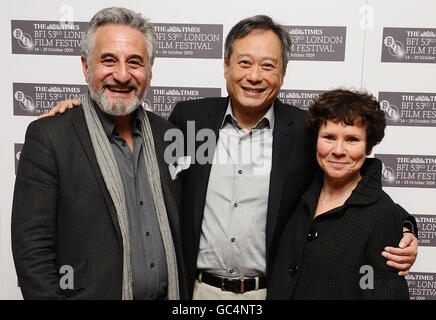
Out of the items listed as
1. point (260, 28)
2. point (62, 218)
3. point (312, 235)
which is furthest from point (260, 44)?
point (62, 218)

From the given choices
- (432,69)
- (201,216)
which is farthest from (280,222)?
(432,69)

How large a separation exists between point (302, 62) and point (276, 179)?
3.72 feet

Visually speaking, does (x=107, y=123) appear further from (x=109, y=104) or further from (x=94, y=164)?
(x=94, y=164)

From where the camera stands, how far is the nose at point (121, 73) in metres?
1.51

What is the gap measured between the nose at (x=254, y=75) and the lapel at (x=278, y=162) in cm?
19

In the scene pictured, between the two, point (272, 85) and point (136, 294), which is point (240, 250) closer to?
point (136, 294)

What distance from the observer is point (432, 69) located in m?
2.50

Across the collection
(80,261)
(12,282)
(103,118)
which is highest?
(103,118)

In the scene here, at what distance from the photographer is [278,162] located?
1654 mm

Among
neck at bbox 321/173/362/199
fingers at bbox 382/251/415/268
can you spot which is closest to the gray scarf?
neck at bbox 321/173/362/199

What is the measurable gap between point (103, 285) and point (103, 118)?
0.61 meters

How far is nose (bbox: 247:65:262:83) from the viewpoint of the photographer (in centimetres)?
164

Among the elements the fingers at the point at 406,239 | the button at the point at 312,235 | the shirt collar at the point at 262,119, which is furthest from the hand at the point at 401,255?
the shirt collar at the point at 262,119

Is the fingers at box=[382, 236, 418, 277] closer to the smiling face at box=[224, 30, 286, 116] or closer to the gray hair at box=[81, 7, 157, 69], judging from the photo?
the smiling face at box=[224, 30, 286, 116]
